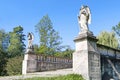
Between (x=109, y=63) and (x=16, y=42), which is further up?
(x=16, y=42)

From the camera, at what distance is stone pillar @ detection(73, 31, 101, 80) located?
9562 millimetres

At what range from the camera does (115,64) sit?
11.3 meters

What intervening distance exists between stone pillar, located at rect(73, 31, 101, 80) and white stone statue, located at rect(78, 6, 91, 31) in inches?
14.5

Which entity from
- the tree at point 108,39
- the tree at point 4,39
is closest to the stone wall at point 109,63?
the tree at point 108,39

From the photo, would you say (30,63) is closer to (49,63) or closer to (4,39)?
(49,63)

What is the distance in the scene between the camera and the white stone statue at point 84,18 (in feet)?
33.8

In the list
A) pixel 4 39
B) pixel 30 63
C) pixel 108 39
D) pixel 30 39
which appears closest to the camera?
pixel 30 63

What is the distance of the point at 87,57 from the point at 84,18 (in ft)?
6.29

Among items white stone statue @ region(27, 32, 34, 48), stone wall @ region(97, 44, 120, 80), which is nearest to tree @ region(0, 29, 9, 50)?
white stone statue @ region(27, 32, 34, 48)

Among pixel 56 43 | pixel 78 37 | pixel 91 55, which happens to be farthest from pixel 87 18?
pixel 56 43

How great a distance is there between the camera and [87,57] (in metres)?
9.58

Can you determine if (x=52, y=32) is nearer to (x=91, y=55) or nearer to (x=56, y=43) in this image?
(x=56, y=43)

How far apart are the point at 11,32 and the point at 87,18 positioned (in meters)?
40.7

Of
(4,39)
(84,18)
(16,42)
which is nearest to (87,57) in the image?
(84,18)
